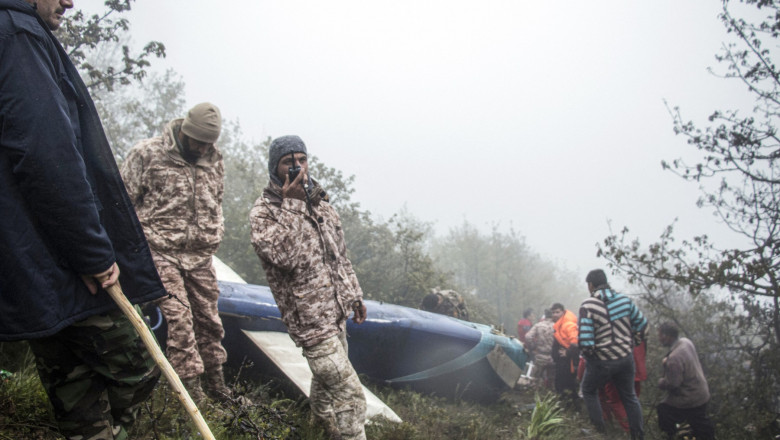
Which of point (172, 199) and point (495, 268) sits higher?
point (172, 199)

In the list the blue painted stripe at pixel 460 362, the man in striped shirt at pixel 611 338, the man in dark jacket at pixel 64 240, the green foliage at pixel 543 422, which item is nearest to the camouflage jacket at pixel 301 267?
the man in dark jacket at pixel 64 240

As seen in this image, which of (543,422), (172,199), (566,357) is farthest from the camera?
(566,357)

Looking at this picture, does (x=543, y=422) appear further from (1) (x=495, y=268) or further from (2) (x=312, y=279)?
(1) (x=495, y=268)

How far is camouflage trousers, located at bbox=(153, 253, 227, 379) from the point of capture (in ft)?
10.5

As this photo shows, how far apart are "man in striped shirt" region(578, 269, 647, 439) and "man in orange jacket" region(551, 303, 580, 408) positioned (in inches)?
71.2

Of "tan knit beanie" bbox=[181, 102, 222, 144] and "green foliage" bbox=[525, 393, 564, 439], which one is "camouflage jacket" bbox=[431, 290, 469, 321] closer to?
"green foliage" bbox=[525, 393, 564, 439]

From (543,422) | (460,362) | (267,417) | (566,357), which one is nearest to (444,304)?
(566,357)

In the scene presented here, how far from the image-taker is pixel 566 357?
8062mm

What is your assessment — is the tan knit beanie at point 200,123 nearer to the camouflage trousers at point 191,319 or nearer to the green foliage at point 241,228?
the camouflage trousers at point 191,319

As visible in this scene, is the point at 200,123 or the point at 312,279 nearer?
the point at 312,279

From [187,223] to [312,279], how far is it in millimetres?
1047

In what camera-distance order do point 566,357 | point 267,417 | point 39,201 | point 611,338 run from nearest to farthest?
point 39,201, point 267,417, point 611,338, point 566,357

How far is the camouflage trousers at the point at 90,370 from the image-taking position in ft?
5.56

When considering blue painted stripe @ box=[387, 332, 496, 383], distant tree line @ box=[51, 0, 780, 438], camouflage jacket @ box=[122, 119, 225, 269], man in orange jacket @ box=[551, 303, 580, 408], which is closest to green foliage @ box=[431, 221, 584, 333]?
distant tree line @ box=[51, 0, 780, 438]
